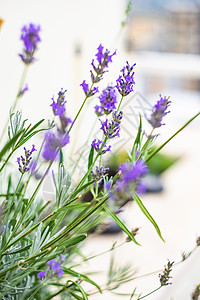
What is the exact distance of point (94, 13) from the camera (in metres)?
2.95

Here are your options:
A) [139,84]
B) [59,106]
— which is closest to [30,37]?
[59,106]

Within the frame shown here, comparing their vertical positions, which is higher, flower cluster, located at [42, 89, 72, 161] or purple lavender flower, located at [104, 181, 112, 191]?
flower cluster, located at [42, 89, 72, 161]

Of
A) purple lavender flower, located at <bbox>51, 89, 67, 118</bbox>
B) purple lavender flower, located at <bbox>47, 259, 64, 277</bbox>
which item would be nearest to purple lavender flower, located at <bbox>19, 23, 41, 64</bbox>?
purple lavender flower, located at <bbox>51, 89, 67, 118</bbox>

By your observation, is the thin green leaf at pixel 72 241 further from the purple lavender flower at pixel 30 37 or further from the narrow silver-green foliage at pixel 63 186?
the purple lavender flower at pixel 30 37

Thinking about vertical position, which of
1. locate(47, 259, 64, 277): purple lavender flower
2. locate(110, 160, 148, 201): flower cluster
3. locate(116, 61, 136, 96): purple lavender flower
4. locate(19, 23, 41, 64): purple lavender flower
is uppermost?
locate(19, 23, 41, 64): purple lavender flower

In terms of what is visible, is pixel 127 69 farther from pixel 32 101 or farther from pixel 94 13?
pixel 94 13

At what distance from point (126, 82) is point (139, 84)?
10.8 feet

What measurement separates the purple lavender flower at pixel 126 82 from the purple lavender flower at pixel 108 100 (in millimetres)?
11

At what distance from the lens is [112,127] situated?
0.28m

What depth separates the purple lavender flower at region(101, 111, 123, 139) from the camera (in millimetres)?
279

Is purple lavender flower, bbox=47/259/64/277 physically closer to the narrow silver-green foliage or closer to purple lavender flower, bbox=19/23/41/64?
the narrow silver-green foliage

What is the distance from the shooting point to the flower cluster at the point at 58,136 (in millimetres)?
281

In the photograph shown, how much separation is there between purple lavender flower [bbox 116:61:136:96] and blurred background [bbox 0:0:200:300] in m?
0.03

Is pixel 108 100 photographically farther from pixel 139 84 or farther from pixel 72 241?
pixel 139 84
